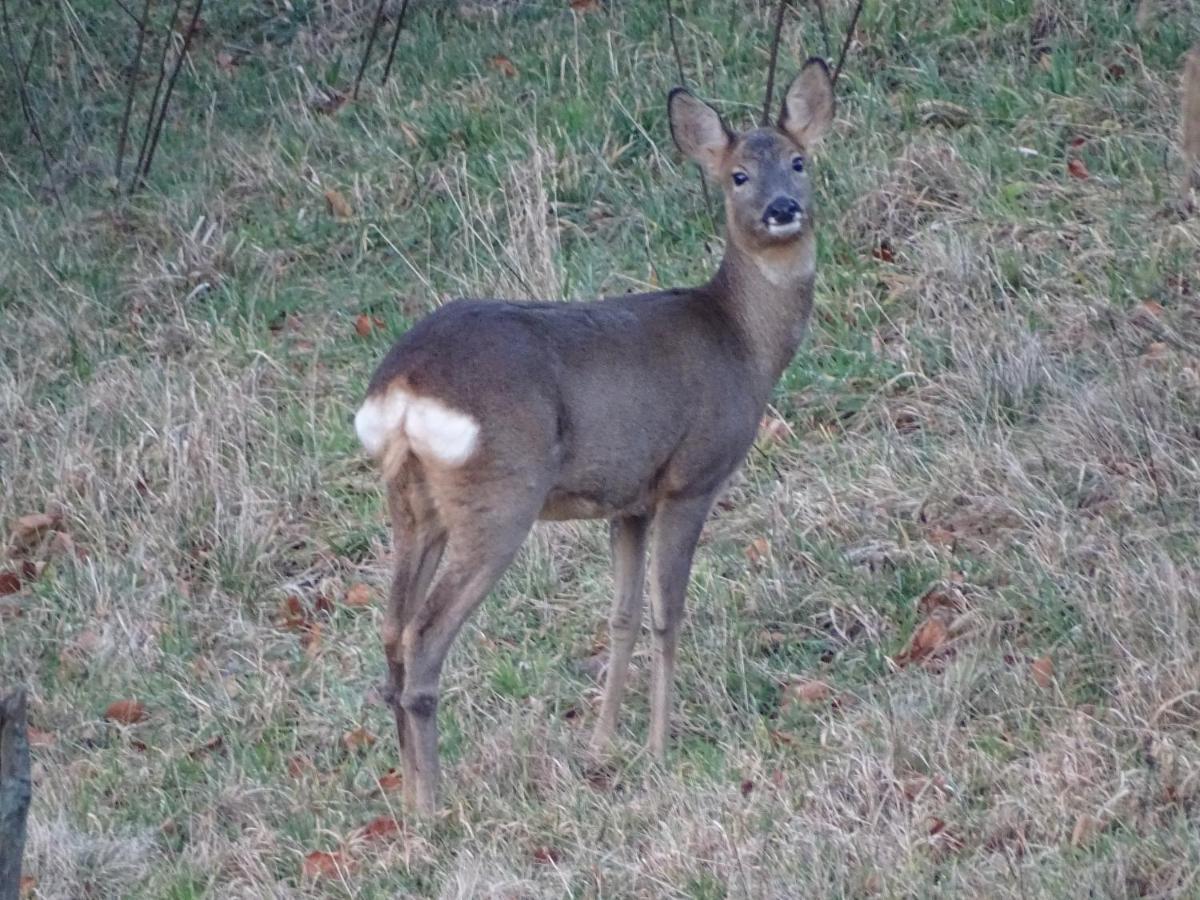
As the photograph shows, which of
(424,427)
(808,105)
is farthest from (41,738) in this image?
(808,105)

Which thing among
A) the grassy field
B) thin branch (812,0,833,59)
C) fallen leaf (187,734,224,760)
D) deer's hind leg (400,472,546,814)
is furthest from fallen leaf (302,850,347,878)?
thin branch (812,0,833,59)

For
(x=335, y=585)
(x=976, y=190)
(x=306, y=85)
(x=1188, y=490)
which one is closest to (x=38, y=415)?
(x=335, y=585)

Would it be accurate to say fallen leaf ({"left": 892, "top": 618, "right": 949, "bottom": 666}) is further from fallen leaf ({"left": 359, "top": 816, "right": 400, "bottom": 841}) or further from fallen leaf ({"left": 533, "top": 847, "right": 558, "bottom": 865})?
fallen leaf ({"left": 359, "top": 816, "right": 400, "bottom": 841})

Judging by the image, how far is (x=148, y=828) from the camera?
17.4ft

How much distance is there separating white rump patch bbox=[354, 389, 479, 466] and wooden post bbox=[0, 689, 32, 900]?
5.92 feet

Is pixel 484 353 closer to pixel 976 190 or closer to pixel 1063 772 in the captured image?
pixel 1063 772

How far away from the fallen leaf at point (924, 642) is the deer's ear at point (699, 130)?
1.54 meters

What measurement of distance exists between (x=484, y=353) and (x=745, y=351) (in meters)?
1.00

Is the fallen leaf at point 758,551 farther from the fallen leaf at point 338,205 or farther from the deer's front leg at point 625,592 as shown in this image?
the fallen leaf at point 338,205

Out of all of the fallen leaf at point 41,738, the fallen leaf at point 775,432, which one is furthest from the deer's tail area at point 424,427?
the fallen leaf at point 775,432

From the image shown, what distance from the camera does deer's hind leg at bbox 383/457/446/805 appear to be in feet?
17.1

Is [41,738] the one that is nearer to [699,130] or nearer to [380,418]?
[380,418]

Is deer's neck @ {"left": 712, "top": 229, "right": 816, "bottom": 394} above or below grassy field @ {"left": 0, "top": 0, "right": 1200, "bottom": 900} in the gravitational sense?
above

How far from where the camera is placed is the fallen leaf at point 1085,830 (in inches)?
172
